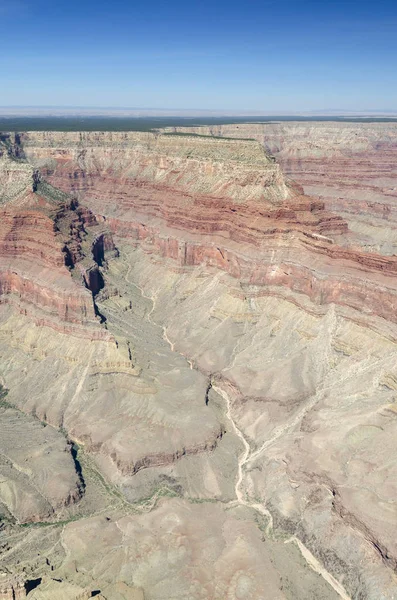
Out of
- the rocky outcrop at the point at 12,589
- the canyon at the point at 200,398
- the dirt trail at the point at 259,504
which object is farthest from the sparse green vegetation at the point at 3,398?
the rocky outcrop at the point at 12,589

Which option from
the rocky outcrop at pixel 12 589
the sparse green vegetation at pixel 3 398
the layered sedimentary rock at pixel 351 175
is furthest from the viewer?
the layered sedimentary rock at pixel 351 175

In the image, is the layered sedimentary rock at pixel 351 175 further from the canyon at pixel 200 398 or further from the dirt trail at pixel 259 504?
the dirt trail at pixel 259 504

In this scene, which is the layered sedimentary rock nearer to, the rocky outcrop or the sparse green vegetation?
the sparse green vegetation

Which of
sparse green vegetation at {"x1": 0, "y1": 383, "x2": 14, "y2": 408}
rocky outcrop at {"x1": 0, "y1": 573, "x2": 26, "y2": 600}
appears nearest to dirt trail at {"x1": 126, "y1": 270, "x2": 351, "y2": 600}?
rocky outcrop at {"x1": 0, "y1": 573, "x2": 26, "y2": 600}

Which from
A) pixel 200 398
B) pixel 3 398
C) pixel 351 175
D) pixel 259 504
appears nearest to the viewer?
pixel 259 504

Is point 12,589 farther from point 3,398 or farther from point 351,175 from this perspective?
point 351,175

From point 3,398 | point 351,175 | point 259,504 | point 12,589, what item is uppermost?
point 351,175

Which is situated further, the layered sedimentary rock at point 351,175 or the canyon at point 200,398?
the layered sedimentary rock at point 351,175

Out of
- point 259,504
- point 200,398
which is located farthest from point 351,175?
point 259,504

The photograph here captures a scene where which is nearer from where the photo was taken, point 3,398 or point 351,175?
point 3,398
